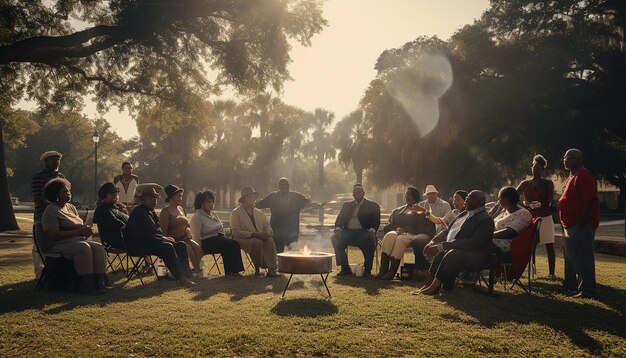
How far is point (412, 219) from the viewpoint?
948cm

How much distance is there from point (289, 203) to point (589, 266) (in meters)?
5.88

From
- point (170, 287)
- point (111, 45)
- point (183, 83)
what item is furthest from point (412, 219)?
point (183, 83)

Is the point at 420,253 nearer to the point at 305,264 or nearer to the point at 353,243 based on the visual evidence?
the point at 353,243

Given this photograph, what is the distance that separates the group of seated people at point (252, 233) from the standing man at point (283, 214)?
3.73 ft

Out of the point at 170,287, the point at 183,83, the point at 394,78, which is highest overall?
the point at 394,78

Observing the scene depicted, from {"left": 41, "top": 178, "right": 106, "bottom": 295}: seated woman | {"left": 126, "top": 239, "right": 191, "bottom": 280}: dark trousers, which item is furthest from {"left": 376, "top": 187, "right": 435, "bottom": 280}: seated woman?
{"left": 41, "top": 178, "right": 106, "bottom": 295}: seated woman

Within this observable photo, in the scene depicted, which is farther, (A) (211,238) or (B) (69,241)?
(A) (211,238)

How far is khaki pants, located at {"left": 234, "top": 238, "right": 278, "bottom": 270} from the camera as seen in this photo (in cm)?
947

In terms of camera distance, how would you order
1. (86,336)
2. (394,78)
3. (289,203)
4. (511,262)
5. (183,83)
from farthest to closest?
(394,78) → (183,83) → (289,203) → (511,262) → (86,336)

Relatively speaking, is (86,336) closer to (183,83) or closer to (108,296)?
(108,296)

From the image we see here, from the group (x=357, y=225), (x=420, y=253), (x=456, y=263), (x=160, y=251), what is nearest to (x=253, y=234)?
(x=160, y=251)

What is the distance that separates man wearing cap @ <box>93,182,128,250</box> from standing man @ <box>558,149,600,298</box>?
6.98 metres

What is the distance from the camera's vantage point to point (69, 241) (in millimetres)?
7453

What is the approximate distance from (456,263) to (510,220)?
1.22 m
